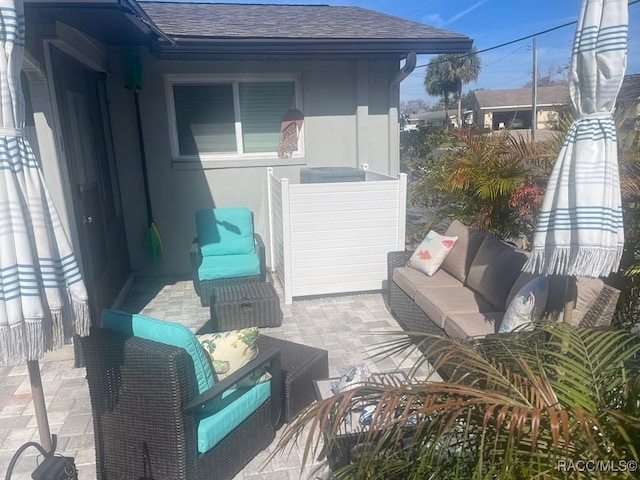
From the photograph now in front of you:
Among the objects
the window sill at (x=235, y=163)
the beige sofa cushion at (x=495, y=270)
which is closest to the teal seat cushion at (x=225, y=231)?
the window sill at (x=235, y=163)

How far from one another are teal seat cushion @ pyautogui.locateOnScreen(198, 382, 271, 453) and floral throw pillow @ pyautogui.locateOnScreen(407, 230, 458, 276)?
8.15ft

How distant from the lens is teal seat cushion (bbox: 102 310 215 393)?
7.65ft

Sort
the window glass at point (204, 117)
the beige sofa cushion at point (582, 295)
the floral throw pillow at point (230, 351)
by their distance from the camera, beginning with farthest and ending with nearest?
the window glass at point (204, 117) → the beige sofa cushion at point (582, 295) → the floral throw pillow at point (230, 351)

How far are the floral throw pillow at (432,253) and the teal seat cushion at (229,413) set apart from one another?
2.48 metres

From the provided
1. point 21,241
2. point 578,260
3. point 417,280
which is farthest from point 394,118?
point 21,241

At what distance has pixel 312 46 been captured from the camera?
586 cm

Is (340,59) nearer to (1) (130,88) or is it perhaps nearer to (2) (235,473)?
(1) (130,88)

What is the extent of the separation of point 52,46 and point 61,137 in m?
0.77

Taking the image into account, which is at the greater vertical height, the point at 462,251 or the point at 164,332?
the point at 164,332

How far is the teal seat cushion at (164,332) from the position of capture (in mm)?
2332

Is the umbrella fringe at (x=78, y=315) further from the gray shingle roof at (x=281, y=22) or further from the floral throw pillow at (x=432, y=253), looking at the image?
the gray shingle roof at (x=281, y=22)

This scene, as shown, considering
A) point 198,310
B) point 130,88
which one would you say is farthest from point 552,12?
point 198,310

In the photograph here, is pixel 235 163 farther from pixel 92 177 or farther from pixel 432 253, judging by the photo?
pixel 432 253

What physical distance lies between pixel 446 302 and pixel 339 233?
6.09ft
